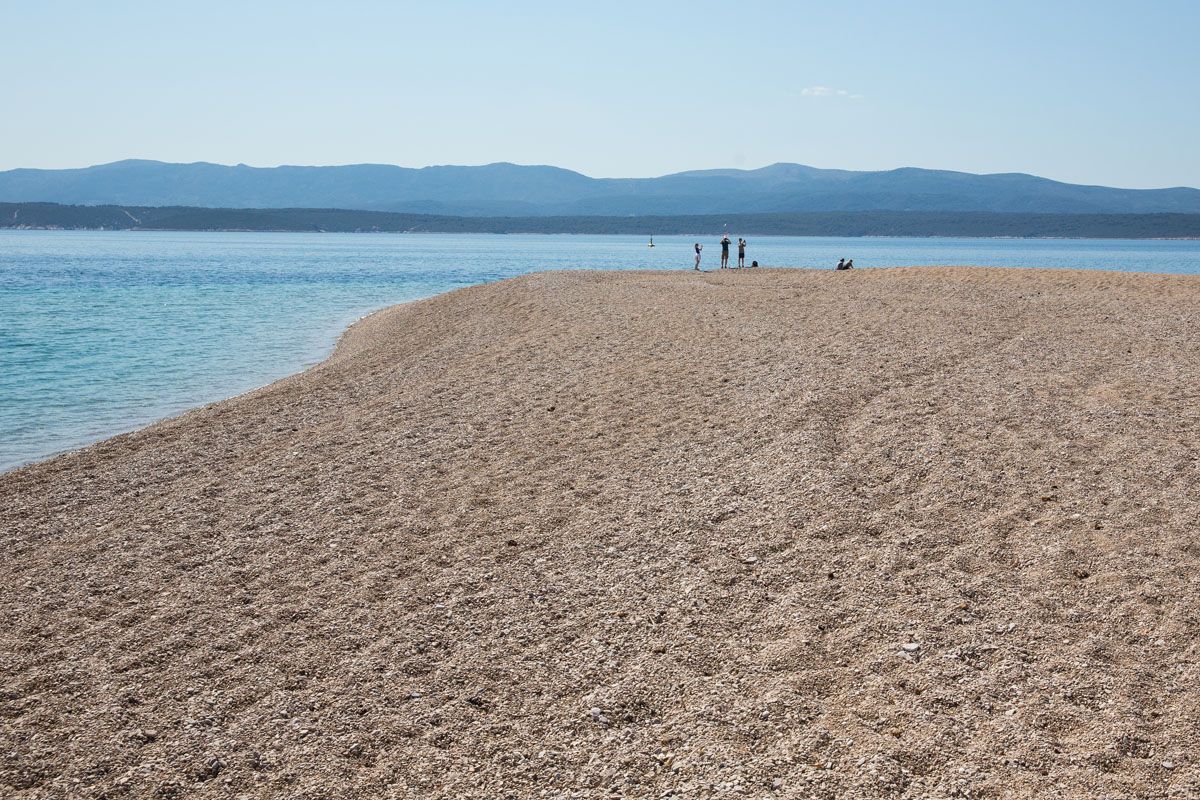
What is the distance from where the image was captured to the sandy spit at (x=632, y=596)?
4.23 meters

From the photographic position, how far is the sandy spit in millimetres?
4234

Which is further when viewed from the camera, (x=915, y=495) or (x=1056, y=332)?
(x=1056, y=332)

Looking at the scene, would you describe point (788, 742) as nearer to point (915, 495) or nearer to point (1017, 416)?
point (915, 495)

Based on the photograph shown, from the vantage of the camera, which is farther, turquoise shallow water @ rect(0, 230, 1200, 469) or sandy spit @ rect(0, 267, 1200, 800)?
turquoise shallow water @ rect(0, 230, 1200, 469)

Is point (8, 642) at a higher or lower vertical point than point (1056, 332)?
lower

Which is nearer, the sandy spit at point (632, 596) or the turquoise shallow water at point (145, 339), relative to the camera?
the sandy spit at point (632, 596)

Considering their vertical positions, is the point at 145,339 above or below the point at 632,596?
below

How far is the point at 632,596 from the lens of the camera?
595 centimetres

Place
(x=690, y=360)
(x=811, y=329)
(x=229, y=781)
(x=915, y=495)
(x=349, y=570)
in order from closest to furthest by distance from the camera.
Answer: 1. (x=229, y=781)
2. (x=349, y=570)
3. (x=915, y=495)
4. (x=690, y=360)
5. (x=811, y=329)

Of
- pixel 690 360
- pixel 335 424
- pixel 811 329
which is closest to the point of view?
pixel 335 424

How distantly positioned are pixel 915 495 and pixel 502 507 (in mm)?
3512

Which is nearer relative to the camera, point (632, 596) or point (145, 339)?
point (632, 596)

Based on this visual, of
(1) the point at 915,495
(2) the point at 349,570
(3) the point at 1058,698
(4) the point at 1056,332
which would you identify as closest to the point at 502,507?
(2) the point at 349,570

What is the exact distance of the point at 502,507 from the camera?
785 centimetres
